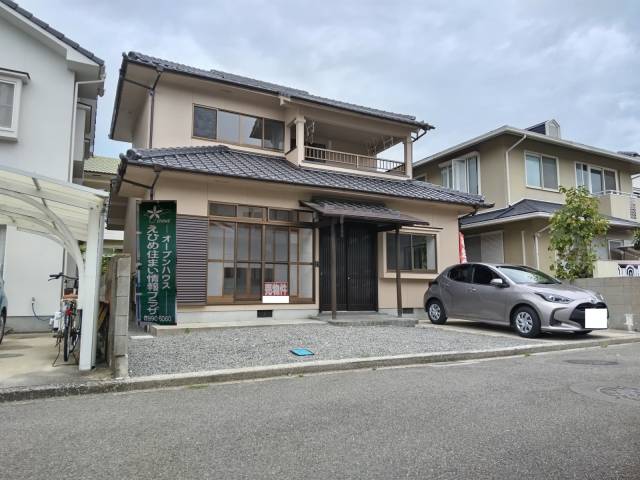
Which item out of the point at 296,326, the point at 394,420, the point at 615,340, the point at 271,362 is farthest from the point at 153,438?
the point at 615,340

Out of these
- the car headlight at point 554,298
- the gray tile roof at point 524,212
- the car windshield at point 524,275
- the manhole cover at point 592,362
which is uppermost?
the gray tile roof at point 524,212

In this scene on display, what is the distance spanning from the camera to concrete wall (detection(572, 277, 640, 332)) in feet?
37.4

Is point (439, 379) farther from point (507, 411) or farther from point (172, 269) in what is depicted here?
point (172, 269)

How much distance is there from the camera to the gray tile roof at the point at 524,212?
15258 millimetres

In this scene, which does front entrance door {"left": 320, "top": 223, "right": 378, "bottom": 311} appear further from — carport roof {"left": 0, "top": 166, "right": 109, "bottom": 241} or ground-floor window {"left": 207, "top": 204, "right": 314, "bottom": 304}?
carport roof {"left": 0, "top": 166, "right": 109, "bottom": 241}

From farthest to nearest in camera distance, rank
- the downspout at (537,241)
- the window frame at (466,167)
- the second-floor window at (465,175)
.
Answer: the second-floor window at (465,175), the window frame at (466,167), the downspout at (537,241)

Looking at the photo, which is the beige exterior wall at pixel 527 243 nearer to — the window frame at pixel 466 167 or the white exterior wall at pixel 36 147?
the window frame at pixel 466 167

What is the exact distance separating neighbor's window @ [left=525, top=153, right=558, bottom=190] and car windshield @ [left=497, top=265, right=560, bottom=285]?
25.8 ft

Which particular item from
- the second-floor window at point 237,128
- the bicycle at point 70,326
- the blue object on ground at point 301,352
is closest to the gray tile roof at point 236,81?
the second-floor window at point 237,128

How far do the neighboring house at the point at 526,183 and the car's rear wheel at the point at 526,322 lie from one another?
6122mm

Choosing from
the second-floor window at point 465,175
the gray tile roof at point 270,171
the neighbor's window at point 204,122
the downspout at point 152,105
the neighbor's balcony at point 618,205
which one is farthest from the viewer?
the second-floor window at point 465,175

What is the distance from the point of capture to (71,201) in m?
5.86

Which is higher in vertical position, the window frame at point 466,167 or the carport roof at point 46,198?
the window frame at point 466,167

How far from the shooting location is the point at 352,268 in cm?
1241
